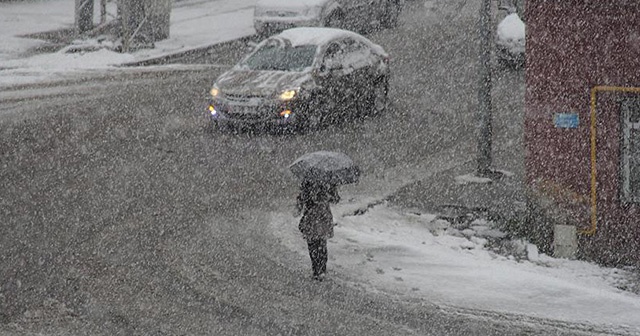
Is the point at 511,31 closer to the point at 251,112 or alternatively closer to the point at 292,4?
the point at 292,4

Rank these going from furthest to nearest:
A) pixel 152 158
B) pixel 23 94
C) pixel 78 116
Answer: pixel 23 94 → pixel 78 116 → pixel 152 158

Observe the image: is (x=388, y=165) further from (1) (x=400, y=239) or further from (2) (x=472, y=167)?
(1) (x=400, y=239)

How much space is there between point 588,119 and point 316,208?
3621 millimetres

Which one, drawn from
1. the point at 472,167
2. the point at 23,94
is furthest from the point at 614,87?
the point at 23,94

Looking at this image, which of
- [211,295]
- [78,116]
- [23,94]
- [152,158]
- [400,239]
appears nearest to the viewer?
[211,295]

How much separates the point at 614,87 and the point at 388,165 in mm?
5190

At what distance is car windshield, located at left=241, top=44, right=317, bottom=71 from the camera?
62.4 ft

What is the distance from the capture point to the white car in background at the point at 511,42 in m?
23.6

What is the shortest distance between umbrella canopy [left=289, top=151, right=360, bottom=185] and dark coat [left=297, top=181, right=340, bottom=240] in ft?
0.72

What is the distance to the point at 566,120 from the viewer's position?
12812mm

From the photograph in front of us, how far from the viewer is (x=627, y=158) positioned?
12.6m

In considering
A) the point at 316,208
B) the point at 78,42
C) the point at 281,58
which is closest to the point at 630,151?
the point at 316,208

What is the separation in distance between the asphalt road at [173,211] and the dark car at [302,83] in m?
0.31

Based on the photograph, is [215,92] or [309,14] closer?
[215,92]
